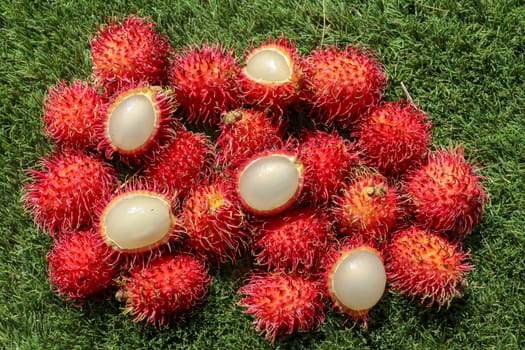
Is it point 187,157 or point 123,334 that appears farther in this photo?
point 123,334

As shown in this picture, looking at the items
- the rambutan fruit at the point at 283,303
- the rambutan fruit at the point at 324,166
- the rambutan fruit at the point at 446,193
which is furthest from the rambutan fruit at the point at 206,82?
the rambutan fruit at the point at 446,193

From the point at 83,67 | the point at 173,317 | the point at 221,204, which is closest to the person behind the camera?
the point at 221,204

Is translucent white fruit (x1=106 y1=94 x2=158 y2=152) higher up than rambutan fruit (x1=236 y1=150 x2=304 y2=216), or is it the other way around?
translucent white fruit (x1=106 y1=94 x2=158 y2=152)

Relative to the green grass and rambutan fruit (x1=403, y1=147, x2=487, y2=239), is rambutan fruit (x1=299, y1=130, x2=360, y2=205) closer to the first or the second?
rambutan fruit (x1=403, y1=147, x2=487, y2=239)

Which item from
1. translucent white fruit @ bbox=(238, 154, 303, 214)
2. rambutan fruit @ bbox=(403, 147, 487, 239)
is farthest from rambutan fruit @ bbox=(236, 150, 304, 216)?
rambutan fruit @ bbox=(403, 147, 487, 239)

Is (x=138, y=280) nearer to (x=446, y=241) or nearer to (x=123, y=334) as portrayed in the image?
(x=123, y=334)

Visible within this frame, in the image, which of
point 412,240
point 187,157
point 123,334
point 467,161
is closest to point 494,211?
point 467,161

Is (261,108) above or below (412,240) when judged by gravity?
above

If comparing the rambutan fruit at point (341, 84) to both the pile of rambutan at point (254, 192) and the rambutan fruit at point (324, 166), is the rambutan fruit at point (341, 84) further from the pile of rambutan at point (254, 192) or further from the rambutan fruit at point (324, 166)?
the rambutan fruit at point (324, 166)

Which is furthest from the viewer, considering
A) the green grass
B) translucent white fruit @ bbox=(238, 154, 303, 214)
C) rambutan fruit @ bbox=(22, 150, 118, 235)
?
the green grass
